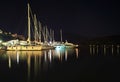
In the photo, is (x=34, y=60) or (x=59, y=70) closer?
(x=59, y=70)

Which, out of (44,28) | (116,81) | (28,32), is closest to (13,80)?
(116,81)

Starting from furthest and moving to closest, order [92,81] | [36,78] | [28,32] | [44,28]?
1. [44,28]
2. [28,32]
3. [36,78]
4. [92,81]

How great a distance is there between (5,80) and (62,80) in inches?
129

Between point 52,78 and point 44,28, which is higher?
point 44,28

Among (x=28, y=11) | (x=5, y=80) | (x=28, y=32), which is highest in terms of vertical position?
(x=28, y=11)

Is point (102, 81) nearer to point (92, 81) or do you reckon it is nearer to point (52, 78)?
point (92, 81)

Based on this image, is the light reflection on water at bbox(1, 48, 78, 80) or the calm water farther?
the light reflection on water at bbox(1, 48, 78, 80)

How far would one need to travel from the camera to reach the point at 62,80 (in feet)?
44.1

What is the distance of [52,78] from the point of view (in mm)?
14094

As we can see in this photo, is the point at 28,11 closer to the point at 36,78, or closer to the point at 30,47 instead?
the point at 30,47

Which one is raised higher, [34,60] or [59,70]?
[34,60]

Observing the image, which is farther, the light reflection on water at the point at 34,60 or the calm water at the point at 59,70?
the light reflection on water at the point at 34,60

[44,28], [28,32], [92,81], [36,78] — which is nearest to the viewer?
[92,81]

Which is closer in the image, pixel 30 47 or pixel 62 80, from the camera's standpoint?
pixel 62 80
